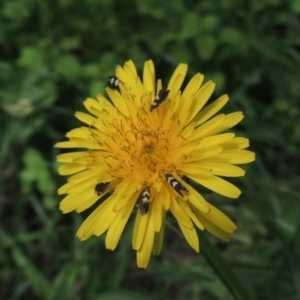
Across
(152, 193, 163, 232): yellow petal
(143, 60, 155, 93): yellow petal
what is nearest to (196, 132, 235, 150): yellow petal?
(152, 193, 163, 232): yellow petal

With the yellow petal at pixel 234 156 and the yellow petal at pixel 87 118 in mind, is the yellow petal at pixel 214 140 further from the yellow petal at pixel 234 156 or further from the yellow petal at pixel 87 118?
the yellow petal at pixel 87 118

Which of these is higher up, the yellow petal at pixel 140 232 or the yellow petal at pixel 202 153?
the yellow petal at pixel 202 153

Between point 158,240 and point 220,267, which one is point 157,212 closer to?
point 158,240

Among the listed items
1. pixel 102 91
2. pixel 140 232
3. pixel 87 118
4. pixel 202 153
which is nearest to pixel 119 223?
pixel 140 232

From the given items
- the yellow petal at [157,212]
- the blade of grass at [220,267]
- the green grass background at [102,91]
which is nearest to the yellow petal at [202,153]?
the yellow petal at [157,212]

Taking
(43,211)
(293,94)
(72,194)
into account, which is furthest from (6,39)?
(72,194)
